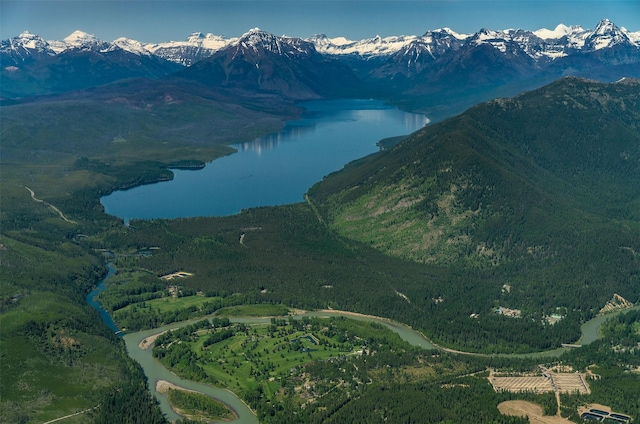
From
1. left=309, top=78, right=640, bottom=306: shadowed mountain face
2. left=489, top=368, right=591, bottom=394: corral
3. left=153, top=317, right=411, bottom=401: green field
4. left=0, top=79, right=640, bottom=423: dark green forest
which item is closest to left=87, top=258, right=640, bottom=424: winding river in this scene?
left=153, top=317, right=411, bottom=401: green field

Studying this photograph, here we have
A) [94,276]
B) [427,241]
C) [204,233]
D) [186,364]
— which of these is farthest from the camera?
[204,233]

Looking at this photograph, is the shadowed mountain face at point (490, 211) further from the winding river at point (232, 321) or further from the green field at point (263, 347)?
the green field at point (263, 347)

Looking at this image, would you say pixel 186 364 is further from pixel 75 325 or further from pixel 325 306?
pixel 325 306

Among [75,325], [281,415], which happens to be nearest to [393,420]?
[281,415]

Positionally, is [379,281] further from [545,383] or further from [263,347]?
[545,383]

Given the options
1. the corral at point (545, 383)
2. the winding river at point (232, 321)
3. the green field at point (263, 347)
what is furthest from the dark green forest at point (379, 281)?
the corral at point (545, 383)

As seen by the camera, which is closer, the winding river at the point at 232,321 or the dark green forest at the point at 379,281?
the dark green forest at the point at 379,281

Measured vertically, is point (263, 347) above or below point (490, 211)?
below

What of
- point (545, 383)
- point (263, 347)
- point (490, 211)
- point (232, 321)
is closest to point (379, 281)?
point (232, 321)

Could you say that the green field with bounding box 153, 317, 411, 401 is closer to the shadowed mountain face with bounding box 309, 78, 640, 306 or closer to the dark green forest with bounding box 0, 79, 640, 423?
the dark green forest with bounding box 0, 79, 640, 423

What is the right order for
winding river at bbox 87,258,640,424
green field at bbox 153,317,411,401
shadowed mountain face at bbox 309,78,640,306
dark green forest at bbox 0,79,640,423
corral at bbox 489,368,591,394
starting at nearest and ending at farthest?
1. dark green forest at bbox 0,79,640,423
2. corral at bbox 489,368,591,394
3. winding river at bbox 87,258,640,424
4. green field at bbox 153,317,411,401
5. shadowed mountain face at bbox 309,78,640,306

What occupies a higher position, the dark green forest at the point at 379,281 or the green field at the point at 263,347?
the dark green forest at the point at 379,281
